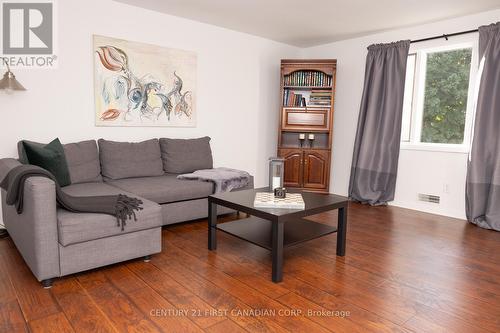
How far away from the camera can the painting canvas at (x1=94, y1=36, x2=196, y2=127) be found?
3.68m

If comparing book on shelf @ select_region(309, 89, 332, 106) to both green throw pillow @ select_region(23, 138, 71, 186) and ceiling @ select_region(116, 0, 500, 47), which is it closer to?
ceiling @ select_region(116, 0, 500, 47)

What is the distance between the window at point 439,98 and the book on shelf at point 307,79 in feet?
3.52

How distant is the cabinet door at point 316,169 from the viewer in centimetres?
507

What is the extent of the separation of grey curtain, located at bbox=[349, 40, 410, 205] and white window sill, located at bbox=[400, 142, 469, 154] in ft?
0.56

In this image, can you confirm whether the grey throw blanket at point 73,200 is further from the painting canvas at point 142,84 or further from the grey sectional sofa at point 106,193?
the painting canvas at point 142,84

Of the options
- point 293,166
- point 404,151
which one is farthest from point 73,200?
point 404,151

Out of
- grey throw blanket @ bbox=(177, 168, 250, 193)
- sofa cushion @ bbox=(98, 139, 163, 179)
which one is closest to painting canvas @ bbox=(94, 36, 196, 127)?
sofa cushion @ bbox=(98, 139, 163, 179)

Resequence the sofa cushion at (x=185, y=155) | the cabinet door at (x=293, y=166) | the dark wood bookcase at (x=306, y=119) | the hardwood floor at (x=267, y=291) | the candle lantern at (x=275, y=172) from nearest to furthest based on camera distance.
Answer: the hardwood floor at (x=267, y=291)
the candle lantern at (x=275, y=172)
the sofa cushion at (x=185, y=155)
the dark wood bookcase at (x=306, y=119)
the cabinet door at (x=293, y=166)

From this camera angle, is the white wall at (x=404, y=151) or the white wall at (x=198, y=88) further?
the white wall at (x=404, y=151)

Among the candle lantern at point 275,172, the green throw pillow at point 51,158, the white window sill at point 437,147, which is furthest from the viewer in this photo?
the white window sill at point 437,147

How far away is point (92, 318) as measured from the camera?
1843mm

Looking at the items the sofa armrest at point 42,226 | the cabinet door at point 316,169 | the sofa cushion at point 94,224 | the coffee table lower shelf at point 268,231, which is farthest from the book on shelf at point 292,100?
the sofa armrest at point 42,226

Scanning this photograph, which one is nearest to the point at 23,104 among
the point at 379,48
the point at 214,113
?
the point at 214,113

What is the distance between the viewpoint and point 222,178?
3.63m
